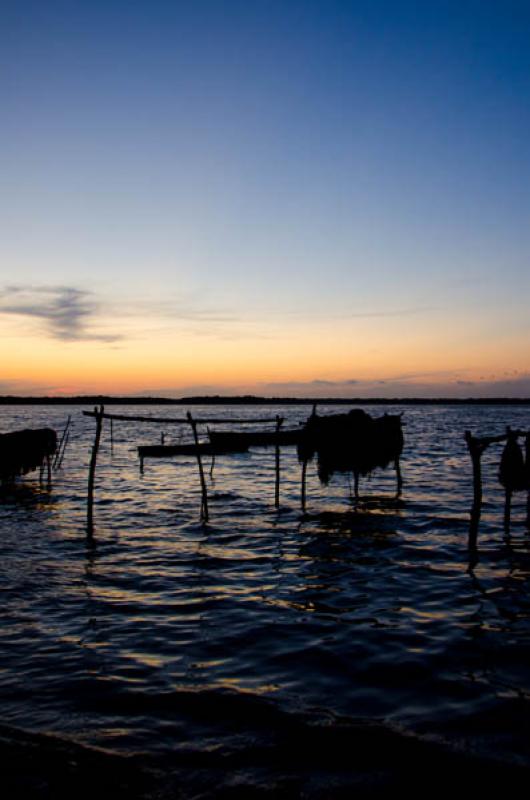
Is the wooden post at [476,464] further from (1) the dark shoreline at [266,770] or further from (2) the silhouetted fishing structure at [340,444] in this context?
(1) the dark shoreline at [266,770]

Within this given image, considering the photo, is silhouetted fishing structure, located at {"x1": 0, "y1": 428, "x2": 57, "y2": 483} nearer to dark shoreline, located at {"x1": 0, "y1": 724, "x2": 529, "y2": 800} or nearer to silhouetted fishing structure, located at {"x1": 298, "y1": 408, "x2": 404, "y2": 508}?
silhouetted fishing structure, located at {"x1": 298, "y1": 408, "x2": 404, "y2": 508}

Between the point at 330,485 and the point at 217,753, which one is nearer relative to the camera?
the point at 217,753

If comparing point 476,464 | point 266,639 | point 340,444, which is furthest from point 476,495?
point 340,444

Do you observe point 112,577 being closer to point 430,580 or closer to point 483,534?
point 430,580

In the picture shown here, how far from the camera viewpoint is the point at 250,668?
7457 mm

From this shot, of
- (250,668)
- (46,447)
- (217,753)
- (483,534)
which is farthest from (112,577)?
(46,447)

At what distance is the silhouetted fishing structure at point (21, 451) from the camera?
23969 millimetres

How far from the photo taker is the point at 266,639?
839cm

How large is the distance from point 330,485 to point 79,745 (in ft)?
69.8

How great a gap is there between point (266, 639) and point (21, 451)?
752 inches

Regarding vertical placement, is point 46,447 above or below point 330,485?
above

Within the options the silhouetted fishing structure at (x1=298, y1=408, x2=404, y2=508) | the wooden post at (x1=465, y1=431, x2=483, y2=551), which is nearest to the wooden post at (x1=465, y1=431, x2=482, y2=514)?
the wooden post at (x1=465, y1=431, x2=483, y2=551)

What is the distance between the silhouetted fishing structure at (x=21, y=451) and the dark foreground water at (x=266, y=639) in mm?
6816

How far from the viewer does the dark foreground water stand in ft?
19.3
